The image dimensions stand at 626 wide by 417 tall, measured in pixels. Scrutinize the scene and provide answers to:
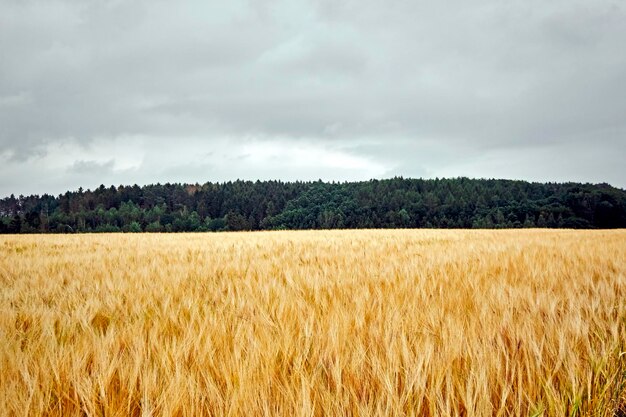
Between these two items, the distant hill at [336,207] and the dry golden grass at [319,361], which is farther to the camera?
the distant hill at [336,207]

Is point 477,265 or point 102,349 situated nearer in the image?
point 102,349

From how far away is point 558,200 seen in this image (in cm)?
9219

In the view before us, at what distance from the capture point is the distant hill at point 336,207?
86.9 meters

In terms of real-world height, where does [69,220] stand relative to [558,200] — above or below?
below

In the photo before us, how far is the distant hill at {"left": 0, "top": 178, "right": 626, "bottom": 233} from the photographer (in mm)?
86875

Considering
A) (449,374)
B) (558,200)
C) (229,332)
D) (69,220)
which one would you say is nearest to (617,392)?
(449,374)

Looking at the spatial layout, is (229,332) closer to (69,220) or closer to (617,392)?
(617,392)

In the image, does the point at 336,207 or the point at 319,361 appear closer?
the point at 319,361

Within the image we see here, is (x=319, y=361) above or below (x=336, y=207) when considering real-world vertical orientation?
below

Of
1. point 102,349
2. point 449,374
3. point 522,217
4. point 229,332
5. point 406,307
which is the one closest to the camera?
point 449,374

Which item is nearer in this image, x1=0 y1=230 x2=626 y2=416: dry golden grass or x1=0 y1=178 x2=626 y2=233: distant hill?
x1=0 y1=230 x2=626 y2=416: dry golden grass

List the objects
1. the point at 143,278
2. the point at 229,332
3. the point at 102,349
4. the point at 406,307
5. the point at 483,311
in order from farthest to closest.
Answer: the point at 143,278 → the point at 406,307 → the point at 483,311 → the point at 229,332 → the point at 102,349

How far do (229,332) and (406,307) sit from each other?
1.02 metres

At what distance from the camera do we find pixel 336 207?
117m
